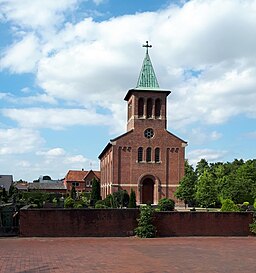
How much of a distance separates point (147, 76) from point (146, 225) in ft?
140

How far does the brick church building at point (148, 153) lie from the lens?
55500 millimetres

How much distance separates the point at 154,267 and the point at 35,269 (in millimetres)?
3009

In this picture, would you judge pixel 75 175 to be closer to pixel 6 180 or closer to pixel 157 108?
pixel 6 180

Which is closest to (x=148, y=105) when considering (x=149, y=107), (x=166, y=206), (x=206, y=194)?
(x=149, y=107)

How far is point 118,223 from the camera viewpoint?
19.9 metres

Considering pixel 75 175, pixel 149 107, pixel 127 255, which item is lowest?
pixel 127 255

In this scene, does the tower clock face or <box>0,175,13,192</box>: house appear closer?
the tower clock face

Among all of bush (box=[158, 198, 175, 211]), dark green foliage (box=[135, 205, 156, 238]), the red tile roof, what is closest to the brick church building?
bush (box=[158, 198, 175, 211])

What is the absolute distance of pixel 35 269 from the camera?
1109 centimetres

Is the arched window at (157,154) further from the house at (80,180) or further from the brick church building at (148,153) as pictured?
the house at (80,180)

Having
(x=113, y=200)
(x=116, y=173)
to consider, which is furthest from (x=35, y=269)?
(x=116, y=173)

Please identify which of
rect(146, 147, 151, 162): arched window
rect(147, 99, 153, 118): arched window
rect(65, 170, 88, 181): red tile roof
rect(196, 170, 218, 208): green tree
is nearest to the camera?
rect(196, 170, 218, 208): green tree

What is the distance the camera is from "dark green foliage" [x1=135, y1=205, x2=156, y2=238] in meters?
19.5

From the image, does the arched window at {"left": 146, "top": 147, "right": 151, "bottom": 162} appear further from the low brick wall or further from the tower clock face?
the low brick wall
